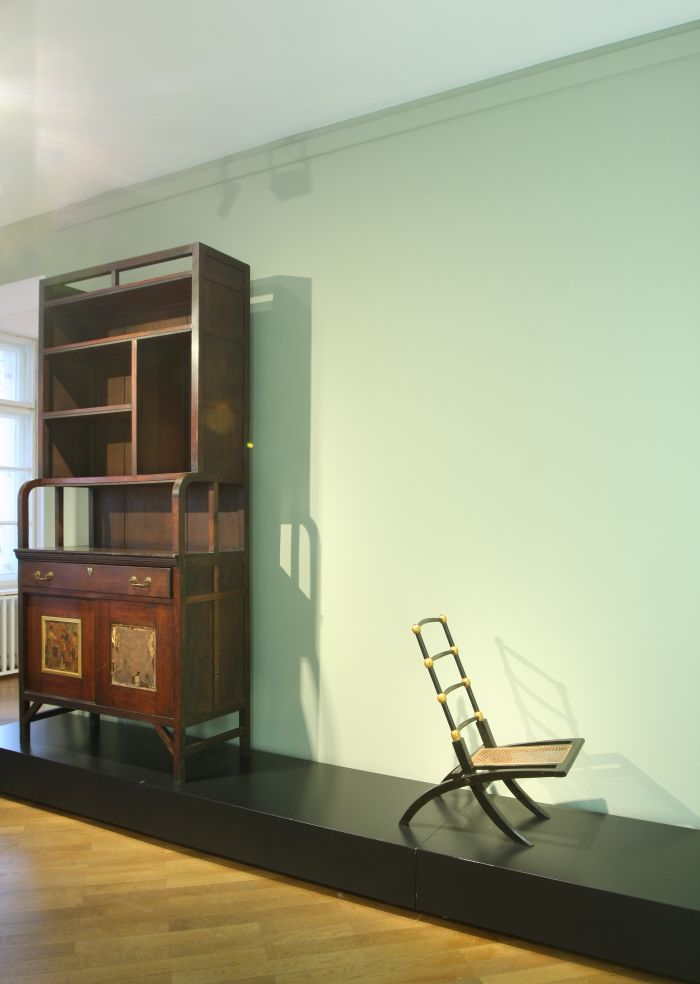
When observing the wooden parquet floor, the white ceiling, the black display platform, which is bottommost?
the wooden parquet floor

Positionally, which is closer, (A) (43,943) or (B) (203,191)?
(A) (43,943)

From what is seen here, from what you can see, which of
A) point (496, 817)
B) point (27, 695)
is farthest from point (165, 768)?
point (496, 817)

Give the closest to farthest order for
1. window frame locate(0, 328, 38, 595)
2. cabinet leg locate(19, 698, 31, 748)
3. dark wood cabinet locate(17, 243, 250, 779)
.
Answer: dark wood cabinet locate(17, 243, 250, 779) < cabinet leg locate(19, 698, 31, 748) < window frame locate(0, 328, 38, 595)

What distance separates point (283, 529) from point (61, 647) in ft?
4.19

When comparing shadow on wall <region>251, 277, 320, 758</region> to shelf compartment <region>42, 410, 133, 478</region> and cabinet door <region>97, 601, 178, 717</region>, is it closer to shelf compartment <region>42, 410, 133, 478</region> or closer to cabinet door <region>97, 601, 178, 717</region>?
cabinet door <region>97, 601, 178, 717</region>

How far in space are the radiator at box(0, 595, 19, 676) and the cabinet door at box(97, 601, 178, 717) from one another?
10.9 ft

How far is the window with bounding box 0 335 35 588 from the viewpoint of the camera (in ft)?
22.3

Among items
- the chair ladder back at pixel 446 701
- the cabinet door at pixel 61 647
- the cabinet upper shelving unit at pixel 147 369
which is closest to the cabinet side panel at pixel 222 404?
the cabinet upper shelving unit at pixel 147 369

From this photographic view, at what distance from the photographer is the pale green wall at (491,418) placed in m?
3.04

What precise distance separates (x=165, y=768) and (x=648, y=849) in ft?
6.99

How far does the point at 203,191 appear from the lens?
4.34 meters

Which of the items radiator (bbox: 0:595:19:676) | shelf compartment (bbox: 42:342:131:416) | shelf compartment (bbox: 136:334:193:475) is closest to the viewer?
shelf compartment (bbox: 136:334:193:475)

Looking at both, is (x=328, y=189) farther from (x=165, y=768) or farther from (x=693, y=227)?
(x=165, y=768)

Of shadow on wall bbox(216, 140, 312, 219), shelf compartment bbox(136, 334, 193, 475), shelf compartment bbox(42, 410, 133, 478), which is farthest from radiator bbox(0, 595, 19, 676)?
shadow on wall bbox(216, 140, 312, 219)
